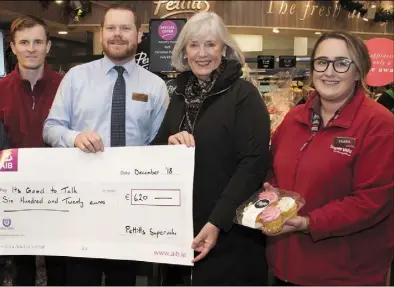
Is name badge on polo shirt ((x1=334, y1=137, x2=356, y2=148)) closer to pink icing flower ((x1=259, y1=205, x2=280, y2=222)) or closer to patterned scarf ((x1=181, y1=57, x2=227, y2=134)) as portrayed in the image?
pink icing flower ((x1=259, y1=205, x2=280, y2=222))

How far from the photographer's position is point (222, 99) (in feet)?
6.05

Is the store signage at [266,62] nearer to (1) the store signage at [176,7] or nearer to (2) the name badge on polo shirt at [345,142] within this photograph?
(2) the name badge on polo shirt at [345,142]

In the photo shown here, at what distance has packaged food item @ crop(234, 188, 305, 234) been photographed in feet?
5.10

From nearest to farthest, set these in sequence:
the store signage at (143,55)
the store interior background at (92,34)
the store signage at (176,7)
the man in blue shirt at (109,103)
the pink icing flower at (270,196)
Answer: the pink icing flower at (270,196), the man in blue shirt at (109,103), the store signage at (143,55), the store interior background at (92,34), the store signage at (176,7)

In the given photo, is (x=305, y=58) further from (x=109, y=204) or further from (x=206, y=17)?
(x=109, y=204)

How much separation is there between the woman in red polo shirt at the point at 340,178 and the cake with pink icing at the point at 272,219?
45 mm

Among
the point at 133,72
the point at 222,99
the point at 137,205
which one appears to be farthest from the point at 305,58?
the point at 137,205

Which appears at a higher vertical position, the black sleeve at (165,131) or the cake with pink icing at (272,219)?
the black sleeve at (165,131)

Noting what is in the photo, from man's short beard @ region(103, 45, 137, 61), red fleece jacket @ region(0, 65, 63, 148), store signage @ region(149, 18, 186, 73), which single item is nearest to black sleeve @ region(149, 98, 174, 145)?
man's short beard @ region(103, 45, 137, 61)

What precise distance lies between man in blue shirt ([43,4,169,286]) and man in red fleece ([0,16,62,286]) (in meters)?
0.42

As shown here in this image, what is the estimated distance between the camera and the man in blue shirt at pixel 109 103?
7.30 ft

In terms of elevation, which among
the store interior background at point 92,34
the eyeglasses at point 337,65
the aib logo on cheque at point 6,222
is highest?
the store interior background at point 92,34

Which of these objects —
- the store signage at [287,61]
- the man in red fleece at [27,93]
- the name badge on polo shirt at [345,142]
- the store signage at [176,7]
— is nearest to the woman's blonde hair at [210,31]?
the name badge on polo shirt at [345,142]

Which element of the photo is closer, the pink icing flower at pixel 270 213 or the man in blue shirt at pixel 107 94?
the pink icing flower at pixel 270 213
